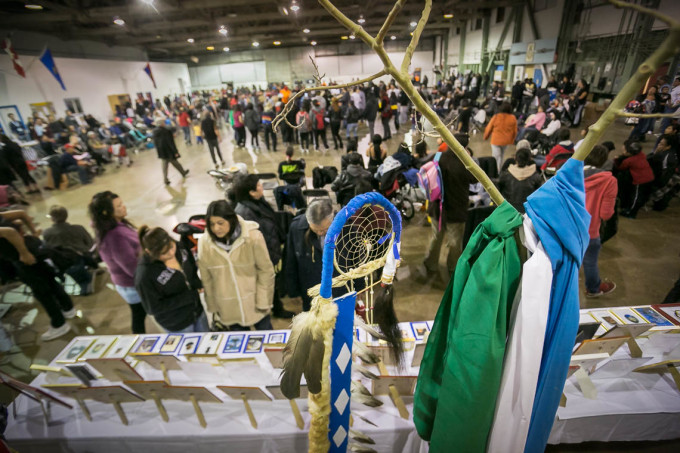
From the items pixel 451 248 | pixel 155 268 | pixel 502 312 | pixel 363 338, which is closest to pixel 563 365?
pixel 502 312

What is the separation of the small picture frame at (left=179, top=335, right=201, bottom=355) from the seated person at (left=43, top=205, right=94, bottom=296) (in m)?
2.25

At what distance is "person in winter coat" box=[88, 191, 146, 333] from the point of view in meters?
2.47

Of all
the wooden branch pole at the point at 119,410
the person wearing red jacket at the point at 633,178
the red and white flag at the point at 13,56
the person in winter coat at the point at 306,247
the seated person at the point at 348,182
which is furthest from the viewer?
the red and white flag at the point at 13,56

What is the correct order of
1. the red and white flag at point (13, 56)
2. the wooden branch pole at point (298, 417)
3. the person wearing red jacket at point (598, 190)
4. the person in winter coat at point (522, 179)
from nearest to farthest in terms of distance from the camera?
the wooden branch pole at point (298, 417) < the person wearing red jacket at point (598, 190) < the person in winter coat at point (522, 179) < the red and white flag at point (13, 56)

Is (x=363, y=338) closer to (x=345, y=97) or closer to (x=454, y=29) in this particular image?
(x=345, y=97)

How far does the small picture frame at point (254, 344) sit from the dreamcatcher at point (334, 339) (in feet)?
2.92

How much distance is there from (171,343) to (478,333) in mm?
2020

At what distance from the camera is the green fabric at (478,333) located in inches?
35.7

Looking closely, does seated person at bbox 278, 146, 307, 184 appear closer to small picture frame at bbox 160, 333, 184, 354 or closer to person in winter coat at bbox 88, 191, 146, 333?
person in winter coat at bbox 88, 191, 146, 333

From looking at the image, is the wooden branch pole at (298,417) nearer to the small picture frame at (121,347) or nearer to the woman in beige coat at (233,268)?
the woman in beige coat at (233,268)

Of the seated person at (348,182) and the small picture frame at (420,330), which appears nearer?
the small picture frame at (420,330)

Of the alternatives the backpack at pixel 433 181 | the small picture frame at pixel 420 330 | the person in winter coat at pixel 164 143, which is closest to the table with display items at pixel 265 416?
the small picture frame at pixel 420 330

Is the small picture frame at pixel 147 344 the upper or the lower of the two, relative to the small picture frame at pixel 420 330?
lower

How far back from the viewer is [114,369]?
1.86 metres
